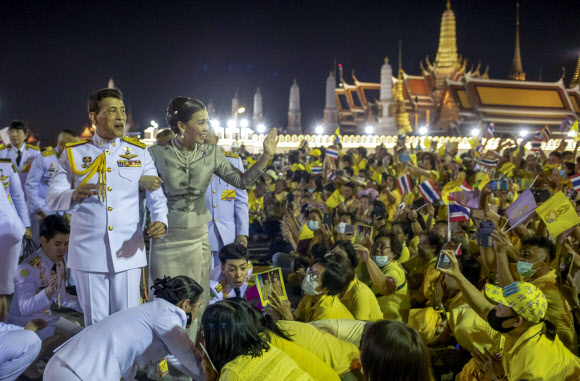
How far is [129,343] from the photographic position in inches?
112

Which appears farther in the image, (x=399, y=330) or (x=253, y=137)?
(x=253, y=137)

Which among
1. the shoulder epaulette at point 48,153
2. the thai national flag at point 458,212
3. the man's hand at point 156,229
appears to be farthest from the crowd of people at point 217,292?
the shoulder epaulette at point 48,153

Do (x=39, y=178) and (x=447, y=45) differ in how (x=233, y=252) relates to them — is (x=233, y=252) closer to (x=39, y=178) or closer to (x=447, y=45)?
(x=39, y=178)

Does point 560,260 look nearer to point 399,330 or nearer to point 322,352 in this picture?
point 322,352

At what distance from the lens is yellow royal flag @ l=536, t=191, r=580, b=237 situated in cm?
490

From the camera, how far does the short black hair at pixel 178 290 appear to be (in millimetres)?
3227

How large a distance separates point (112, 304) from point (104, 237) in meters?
0.41

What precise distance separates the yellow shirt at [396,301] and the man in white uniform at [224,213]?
1.54 metres

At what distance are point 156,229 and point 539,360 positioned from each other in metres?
2.25

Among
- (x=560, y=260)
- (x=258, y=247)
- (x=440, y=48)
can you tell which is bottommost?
(x=258, y=247)

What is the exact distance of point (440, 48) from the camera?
5316 centimetres

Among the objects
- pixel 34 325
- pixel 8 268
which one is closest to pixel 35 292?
pixel 8 268

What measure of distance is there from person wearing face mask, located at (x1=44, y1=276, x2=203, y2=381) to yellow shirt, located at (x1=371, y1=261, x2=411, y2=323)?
208 centimetres

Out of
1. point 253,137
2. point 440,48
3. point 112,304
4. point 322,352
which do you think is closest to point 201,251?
point 112,304
